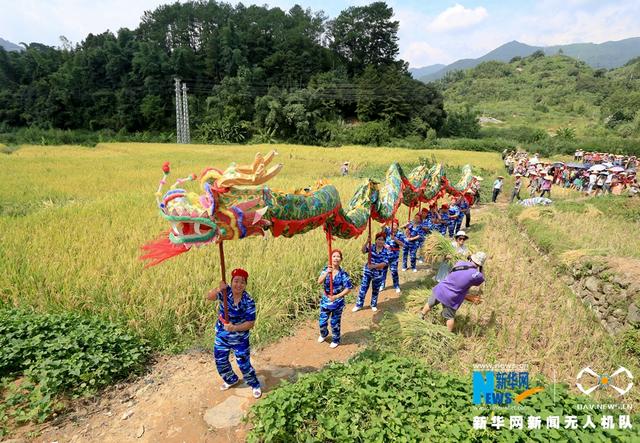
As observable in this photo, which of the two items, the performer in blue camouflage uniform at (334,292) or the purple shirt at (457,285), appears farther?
the purple shirt at (457,285)

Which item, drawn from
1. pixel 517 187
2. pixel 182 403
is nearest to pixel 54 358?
pixel 182 403

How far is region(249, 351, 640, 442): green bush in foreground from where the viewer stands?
2.91 meters

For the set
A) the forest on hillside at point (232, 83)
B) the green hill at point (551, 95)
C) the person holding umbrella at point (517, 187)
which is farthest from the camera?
the green hill at point (551, 95)

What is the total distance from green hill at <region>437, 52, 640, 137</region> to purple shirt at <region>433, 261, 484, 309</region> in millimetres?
46691

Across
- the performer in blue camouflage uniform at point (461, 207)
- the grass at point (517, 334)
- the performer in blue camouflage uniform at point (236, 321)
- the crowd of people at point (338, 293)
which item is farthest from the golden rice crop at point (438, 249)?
the performer in blue camouflage uniform at point (236, 321)

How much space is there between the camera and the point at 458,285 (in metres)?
4.65

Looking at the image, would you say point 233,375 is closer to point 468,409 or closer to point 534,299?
point 468,409

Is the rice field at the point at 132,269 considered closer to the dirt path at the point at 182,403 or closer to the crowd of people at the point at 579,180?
the dirt path at the point at 182,403

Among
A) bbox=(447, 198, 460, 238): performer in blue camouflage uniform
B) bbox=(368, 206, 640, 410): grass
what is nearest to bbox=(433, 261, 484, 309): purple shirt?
bbox=(368, 206, 640, 410): grass

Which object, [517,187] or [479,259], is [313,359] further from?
[517,187]

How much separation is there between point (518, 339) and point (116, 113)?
154ft

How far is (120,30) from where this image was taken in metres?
46.9

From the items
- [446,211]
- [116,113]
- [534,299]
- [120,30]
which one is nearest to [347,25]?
[120,30]

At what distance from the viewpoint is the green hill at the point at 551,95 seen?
4562 centimetres
